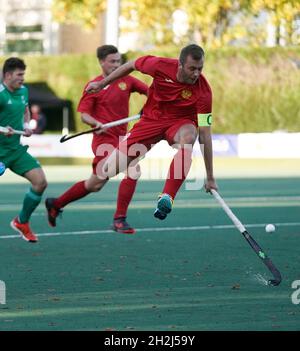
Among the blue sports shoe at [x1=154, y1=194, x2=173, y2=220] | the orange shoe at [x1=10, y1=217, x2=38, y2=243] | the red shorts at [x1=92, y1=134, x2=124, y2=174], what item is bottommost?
the orange shoe at [x1=10, y1=217, x2=38, y2=243]

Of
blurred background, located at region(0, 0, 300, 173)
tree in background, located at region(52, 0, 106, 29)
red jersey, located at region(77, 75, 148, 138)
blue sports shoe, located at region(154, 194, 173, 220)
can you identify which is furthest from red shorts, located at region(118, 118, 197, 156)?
tree in background, located at region(52, 0, 106, 29)

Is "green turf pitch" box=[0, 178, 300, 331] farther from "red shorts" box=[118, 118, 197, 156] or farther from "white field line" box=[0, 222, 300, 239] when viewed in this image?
"red shorts" box=[118, 118, 197, 156]

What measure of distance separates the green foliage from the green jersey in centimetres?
2345

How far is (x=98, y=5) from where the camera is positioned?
41219 millimetres

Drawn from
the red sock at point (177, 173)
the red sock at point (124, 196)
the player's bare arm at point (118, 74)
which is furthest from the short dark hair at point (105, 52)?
the red sock at point (177, 173)

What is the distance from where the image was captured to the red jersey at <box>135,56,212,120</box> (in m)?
10.4

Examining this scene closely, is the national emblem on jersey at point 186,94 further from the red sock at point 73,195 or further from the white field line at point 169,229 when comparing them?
the white field line at point 169,229

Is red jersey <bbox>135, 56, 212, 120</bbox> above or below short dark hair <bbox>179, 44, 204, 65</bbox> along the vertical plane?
below

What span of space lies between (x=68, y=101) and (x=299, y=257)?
2760 centimetres

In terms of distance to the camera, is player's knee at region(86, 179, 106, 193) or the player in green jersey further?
player's knee at region(86, 179, 106, 193)

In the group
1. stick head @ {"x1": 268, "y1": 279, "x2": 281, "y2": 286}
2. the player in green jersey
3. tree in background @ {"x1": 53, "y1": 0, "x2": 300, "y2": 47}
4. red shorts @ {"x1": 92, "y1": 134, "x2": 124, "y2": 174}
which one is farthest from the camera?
tree in background @ {"x1": 53, "y1": 0, "x2": 300, "y2": 47}

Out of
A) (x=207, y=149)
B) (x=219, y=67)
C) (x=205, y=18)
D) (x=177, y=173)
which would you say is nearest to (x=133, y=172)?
(x=177, y=173)

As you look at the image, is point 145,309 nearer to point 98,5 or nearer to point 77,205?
point 77,205

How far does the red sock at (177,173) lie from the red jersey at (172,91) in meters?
0.40
